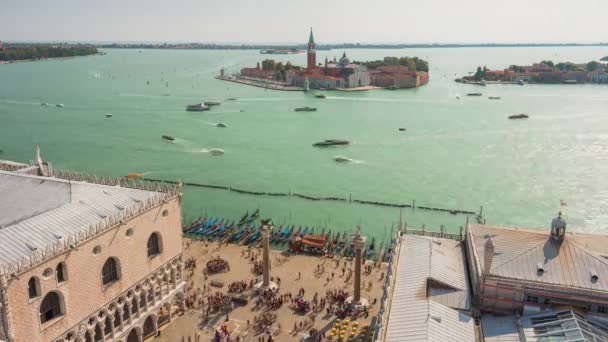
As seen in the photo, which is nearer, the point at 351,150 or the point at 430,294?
the point at 430,294

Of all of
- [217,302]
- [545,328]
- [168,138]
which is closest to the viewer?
[545,328]

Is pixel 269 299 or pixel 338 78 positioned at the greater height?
pixel 338 78

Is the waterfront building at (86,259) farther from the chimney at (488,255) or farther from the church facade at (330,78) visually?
the church facade at (330,78)

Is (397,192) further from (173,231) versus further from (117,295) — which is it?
(117,295)

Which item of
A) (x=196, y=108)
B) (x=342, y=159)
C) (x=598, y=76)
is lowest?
(x=342, y=159)

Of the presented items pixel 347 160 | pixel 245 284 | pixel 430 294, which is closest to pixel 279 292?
pixel 245 284

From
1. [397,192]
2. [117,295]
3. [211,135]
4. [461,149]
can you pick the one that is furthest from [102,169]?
[461,149]

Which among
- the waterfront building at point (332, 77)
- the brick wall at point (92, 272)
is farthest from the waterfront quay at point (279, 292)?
the waterfront building at point (332, 77)

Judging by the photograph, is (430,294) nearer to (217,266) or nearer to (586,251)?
(586,251)
